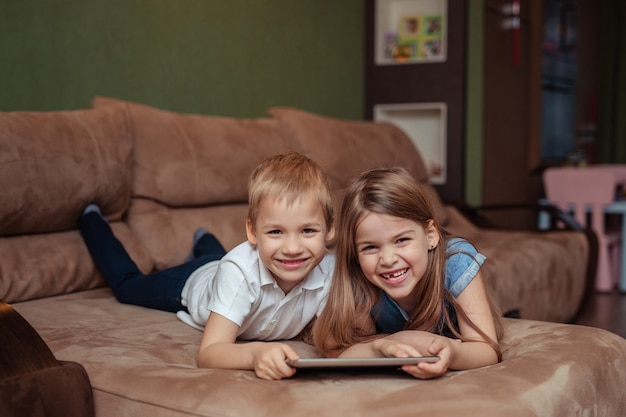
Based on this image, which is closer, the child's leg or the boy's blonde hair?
the boy's blonde hair

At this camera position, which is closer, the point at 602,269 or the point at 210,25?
the point at 210,25

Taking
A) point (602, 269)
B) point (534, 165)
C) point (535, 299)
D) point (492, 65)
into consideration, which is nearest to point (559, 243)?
point (535, 299)

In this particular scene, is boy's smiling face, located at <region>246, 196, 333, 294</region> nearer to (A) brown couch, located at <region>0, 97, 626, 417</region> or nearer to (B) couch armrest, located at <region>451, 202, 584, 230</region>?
(A) brown couch, located at <region>0, 97, 626, 417</region>

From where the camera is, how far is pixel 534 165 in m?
5.29

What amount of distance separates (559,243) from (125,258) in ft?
6.95

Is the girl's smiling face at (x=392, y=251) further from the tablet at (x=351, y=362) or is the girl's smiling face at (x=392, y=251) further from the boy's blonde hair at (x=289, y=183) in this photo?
the tablet at (x=351, y=362)

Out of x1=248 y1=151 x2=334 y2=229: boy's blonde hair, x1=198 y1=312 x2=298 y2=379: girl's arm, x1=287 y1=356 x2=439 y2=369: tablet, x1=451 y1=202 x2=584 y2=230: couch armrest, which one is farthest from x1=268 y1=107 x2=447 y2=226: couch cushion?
x1=287 y1=356 x2=439 y2=369: tablet

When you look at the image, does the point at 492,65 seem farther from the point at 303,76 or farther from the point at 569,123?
the point at 569,123

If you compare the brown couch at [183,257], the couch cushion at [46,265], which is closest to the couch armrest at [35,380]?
the brown couch at [183,257]

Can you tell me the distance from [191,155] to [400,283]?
1.46m

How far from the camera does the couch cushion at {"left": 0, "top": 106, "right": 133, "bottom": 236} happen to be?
2.16 m

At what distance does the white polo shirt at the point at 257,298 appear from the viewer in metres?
1.58

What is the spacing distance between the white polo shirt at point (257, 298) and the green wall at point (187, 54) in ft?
4.77

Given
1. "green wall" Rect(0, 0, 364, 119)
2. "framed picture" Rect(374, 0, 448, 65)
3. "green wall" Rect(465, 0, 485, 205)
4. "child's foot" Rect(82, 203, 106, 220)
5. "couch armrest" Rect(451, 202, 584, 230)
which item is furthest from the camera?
"framed picture" Rect(374, 0, 448, 65)
